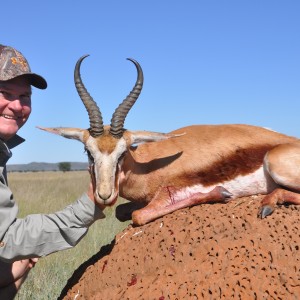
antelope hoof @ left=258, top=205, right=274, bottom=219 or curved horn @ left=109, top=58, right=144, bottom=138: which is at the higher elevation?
curved horn @ left=109, top=58, right=144, bottom=138

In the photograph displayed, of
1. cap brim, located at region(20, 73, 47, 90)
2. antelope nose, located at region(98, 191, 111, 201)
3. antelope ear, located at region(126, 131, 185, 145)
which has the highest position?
cap brim, located at region(20, 73, 47, 90)

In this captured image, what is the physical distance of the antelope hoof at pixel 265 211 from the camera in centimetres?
406

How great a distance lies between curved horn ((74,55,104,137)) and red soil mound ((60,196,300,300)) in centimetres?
123

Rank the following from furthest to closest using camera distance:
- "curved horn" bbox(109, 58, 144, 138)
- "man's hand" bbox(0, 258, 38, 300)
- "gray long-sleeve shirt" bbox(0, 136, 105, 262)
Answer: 1. "curved horn" bbox(109, 58, 144, 138)
2. "man's hand" bbox(0, 258, 38, 300)
3. "gray long-sleeve shirt" bbox(0, 136, 105, 262)

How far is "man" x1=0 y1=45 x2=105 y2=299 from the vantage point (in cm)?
386

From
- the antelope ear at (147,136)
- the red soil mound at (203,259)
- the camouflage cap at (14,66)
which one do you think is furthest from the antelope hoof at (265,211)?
the camouflage cap at (14,66)

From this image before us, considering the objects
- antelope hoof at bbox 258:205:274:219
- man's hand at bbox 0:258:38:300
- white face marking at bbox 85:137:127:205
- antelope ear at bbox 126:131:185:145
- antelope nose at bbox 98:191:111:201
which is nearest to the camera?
antelope hoof at bbox 258:205:274:219

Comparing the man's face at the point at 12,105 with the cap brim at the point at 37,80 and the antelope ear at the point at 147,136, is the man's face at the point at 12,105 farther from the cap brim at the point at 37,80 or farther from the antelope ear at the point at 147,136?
the antelope ear at the point at 147,136

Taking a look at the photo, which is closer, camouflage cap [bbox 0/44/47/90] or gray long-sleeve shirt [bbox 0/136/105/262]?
gray long-sleeve shirt [bbox 0/136/105/262]

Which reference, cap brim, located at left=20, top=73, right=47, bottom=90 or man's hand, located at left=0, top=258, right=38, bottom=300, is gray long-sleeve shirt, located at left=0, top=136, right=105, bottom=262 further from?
cap brim, located at left=20, top=73, right=47, bottom=90

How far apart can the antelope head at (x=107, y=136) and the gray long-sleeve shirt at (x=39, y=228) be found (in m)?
0.72

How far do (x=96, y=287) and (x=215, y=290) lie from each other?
1253 mm

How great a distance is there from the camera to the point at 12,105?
175 inches

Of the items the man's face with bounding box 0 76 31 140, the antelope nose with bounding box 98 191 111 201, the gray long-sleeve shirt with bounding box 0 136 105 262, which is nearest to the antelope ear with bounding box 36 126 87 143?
the man's face with bounding box 0 76 31 140
